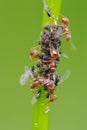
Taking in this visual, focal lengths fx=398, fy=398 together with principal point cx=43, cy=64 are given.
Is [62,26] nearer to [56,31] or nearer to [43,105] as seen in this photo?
[56,31]

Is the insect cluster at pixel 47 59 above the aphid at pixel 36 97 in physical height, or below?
above

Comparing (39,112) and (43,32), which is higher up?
(43,32)

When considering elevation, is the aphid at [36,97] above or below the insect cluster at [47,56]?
below

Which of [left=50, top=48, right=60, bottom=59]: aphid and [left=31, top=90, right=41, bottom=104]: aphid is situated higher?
[left=50, top=48, right=60, bottom=59]: aphid

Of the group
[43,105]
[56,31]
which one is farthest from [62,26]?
[43,105]
